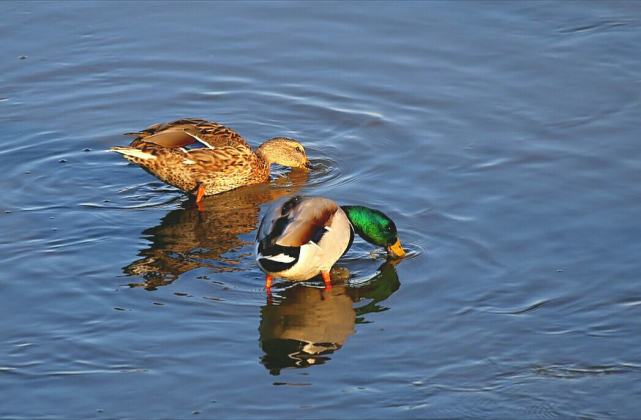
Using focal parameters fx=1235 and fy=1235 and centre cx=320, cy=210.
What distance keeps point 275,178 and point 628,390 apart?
16.2ft

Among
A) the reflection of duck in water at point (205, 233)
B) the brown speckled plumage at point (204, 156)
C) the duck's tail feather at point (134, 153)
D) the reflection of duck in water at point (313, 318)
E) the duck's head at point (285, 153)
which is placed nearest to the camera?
the reflection of duck in water at point (313, 318)

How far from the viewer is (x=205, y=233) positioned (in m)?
9.62

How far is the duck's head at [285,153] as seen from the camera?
10711 mm

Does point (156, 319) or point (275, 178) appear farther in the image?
point (275, 178)

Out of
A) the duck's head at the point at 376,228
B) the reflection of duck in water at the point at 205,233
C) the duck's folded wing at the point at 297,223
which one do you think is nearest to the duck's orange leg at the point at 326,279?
the duck's folded wing at the point at 297,223

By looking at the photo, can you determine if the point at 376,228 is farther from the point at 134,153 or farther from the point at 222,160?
the point at 134,153

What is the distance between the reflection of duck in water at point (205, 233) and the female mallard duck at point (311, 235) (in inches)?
24.7

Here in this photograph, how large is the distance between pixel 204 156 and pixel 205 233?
105 cm

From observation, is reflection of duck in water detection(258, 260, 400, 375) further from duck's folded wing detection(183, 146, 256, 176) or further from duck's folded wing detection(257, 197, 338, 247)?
duck's folded wing detection(183, 146, 256, 176)

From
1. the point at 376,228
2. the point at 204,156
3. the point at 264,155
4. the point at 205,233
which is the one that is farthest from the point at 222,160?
the point at 376,228

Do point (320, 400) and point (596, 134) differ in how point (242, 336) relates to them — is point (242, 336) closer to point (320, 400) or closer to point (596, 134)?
point (320, 400)

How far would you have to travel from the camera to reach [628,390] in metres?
6.95

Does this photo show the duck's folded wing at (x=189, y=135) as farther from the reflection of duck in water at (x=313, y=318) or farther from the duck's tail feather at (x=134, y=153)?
the reflection of duck in water at (x=313, y=318)

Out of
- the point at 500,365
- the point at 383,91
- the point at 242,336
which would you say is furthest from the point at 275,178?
the point at 500,365
